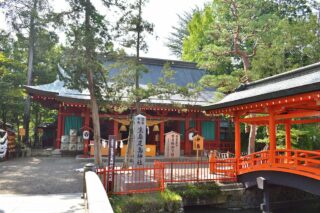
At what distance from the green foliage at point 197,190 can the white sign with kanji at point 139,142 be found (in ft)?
4.96

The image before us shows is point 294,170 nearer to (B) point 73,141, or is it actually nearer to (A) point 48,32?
(A) point 48,32

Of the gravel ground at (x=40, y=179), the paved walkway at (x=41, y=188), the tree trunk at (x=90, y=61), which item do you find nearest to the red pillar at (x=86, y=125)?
the paved walkway at (x=41, y=188)

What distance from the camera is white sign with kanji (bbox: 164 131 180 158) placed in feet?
58.5

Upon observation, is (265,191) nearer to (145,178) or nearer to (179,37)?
(145,178)

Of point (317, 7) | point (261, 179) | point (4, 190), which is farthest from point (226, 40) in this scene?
point (317, 7)

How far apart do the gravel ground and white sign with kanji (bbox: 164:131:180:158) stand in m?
5.36

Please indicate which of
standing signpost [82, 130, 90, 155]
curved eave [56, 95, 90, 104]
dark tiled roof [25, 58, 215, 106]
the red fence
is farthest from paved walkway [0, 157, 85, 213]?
dark tiled roof [25, 58, 215, 106]

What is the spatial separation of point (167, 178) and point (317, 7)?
2470 cm

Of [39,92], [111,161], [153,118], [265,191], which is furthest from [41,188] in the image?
[153,118]

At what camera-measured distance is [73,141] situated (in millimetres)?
19656

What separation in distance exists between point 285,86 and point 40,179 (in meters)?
9.66

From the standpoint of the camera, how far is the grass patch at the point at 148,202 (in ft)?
28.7

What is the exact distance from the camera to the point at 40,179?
1145 cm

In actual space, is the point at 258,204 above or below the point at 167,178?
below
